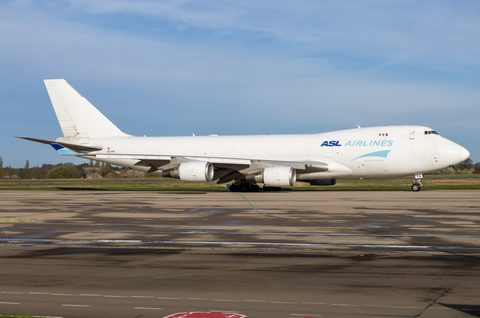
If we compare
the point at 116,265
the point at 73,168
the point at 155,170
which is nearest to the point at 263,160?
the point at 155,170

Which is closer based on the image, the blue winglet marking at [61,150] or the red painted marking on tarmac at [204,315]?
the red painted marking on tarmac at [204,315]

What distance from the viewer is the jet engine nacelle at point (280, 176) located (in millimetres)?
33625

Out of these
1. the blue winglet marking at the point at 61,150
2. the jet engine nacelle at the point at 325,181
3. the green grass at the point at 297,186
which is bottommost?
the green grass at the point at 297,186

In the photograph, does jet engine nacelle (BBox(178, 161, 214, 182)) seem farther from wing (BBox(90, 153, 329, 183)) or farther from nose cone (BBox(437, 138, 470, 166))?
nose cone (BBox(437, 138, 470, 166))

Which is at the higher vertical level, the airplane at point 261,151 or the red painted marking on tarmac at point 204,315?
the airplane at point 261,151

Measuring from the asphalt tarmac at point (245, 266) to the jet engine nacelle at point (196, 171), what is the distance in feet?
53.3

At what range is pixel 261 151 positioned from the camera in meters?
38.2

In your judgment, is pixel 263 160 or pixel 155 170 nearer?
pixel 263 160

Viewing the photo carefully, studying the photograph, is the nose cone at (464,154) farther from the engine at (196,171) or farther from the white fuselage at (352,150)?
the engine at (196,171)

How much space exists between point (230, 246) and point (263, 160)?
24.2m

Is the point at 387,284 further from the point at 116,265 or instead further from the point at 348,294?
the point at 116,265

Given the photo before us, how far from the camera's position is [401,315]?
242 inches

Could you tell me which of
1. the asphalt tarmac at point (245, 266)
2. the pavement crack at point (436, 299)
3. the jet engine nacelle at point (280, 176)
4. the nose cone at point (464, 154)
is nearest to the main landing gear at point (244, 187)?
the jet engine nacelle at point (280, 176)

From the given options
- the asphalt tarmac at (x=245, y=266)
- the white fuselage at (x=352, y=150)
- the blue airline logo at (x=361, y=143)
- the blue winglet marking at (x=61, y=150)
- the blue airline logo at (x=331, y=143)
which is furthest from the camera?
the blue winglet marking at (x=61, y=150)
